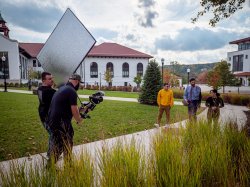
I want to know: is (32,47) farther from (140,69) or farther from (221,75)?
(221,75)

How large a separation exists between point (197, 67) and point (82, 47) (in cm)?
18993

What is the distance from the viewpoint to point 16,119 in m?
9.88

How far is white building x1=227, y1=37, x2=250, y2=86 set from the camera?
57719 millimetres

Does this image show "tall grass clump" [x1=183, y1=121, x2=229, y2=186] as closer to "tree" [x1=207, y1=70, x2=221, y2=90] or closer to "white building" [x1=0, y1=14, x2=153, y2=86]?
"tree" [x1=207, y1=70, x2=221, y2=90]

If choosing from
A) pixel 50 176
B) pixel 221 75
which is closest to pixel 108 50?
pixel 221 75

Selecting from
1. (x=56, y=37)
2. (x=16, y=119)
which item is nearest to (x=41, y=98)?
(x=56, y=37)

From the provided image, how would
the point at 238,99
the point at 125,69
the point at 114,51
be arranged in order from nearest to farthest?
1. the point at 238,99
2. the point at 114,51
3. the point at 125,69

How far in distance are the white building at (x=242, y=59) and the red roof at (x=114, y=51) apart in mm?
24960

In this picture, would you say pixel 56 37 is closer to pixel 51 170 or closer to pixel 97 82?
pixel 51 170

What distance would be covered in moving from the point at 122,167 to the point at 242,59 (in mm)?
67927

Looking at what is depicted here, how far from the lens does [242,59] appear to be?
61.0 m

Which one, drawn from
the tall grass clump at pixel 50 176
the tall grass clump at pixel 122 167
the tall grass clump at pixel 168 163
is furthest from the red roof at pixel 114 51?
the tall grass clump at pixel 50 176

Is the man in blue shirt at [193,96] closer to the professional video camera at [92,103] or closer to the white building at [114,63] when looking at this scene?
the professional video camera at [92,103]

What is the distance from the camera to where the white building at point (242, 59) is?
189 ft
